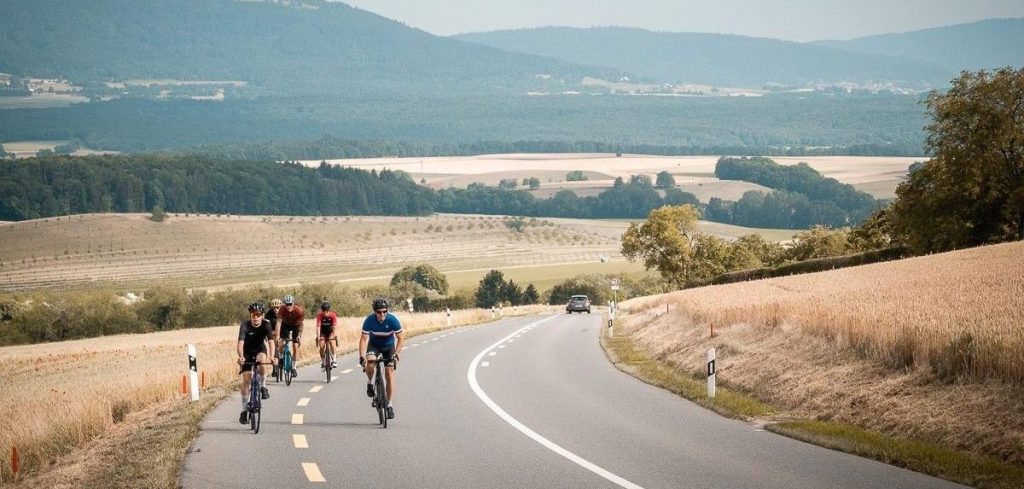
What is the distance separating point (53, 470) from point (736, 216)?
181978 millimetres

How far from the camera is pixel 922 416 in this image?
15.2 m

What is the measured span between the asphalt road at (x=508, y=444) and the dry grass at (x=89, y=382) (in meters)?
2.00

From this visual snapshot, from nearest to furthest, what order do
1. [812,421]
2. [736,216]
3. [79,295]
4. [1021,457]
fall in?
[1021,457] < [812,421] < [79,295] < [736,216]

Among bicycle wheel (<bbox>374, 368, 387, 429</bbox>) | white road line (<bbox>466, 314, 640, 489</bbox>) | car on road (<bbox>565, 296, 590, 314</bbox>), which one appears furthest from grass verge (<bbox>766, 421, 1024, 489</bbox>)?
car on road (<bbox>565, 296, 590, 314</bbox>)

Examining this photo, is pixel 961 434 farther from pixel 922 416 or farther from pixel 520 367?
pixel 520 367

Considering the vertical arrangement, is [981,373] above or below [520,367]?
above

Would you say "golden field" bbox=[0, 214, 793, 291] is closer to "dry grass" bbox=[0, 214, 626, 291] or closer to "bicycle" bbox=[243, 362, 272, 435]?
"dry grass" bbox=[0, 214, 626, 291]

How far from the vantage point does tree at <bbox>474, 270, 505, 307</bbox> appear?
116500 mm

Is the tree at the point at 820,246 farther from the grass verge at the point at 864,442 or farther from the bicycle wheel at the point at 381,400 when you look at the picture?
the bicycle wheel at the point at 381,400

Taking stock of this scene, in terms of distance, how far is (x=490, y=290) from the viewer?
117 metres

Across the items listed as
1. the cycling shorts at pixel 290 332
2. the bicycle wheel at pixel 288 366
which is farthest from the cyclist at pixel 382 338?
the cycling shorts at pixel 290 332

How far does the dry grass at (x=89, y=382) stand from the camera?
18.3 meters

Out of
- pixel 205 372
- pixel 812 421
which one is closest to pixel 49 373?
pixel 205 372

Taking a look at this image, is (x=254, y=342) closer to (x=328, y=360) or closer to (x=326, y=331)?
(x=328, y=360)
